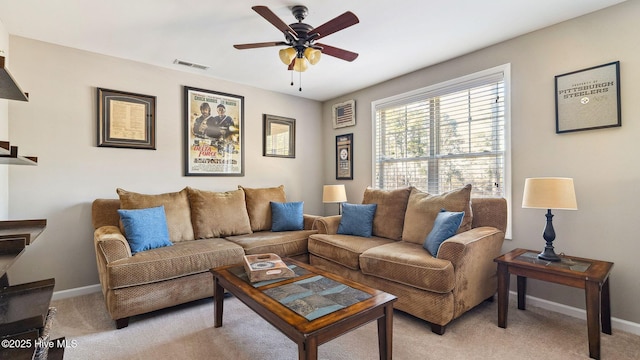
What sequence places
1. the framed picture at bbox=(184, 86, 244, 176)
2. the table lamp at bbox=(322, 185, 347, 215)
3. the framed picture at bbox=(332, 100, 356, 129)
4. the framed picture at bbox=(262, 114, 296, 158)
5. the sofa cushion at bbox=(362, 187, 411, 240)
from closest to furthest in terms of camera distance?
the sofa cushion at bbox=(362, 187, 411, 240)
the framed picture at bbox=(184, 86, 244, 176)
the table lamp at bbox=(322, 185, 347, 215)
the framed picture at bbox=(262, 114, 296, 158)
the framed picture at bbox=(332, 100, 356, 129)

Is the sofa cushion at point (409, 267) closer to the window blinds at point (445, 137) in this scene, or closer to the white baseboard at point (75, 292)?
the window blinds at point (445, 137)

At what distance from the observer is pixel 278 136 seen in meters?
4.40

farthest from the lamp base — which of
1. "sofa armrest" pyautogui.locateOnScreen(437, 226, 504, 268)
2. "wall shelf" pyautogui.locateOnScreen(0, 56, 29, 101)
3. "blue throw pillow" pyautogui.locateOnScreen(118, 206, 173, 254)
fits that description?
"blue throw pillow" pyautogui.locateOnScreen(118, 206, 173, 254)

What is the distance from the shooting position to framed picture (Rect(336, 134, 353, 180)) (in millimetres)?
4434

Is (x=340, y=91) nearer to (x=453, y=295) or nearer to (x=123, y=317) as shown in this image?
(x=453, y=295)

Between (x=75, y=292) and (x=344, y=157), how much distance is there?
3489 mm

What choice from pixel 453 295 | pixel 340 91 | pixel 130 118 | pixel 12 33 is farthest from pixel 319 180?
pixel 12 33

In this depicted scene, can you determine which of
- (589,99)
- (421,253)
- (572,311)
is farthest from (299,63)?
(572,311)

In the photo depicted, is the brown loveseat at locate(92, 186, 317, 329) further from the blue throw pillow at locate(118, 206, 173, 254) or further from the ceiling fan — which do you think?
the ceiling fan

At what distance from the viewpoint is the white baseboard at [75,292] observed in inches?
112

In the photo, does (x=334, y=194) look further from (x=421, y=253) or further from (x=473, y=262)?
(x=473, y=262)

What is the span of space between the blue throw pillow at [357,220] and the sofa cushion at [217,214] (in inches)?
44.8

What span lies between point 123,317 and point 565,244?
11.7 ft

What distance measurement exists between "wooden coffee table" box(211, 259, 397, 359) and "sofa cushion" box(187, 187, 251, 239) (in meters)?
1.27
